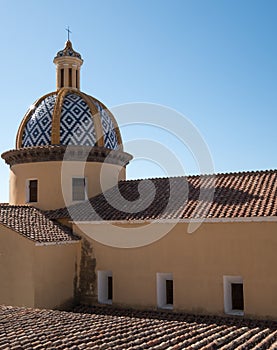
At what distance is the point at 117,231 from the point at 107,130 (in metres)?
5.16

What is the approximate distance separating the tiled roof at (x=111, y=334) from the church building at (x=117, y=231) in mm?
2158

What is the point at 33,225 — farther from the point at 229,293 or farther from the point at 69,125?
the point at 229,293

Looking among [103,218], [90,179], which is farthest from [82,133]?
[103,218]

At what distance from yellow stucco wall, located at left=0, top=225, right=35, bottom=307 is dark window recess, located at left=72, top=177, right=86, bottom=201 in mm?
3524

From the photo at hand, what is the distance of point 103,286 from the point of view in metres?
13.6

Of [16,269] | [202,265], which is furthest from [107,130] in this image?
[202,265]

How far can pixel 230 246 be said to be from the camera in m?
11.4

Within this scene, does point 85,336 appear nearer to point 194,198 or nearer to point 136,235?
point 136,235

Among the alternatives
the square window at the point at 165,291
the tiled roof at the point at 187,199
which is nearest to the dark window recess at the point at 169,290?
the square window at the point at 165,291

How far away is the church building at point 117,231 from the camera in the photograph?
11.4m

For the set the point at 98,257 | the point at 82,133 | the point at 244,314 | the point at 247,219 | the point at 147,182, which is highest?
the point at 82,133

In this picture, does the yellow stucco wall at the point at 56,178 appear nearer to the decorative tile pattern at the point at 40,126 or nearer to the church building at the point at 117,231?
the church building at the point at 117,231

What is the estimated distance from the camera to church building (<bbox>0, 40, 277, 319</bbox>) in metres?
11.4

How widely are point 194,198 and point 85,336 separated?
21.9 ft
